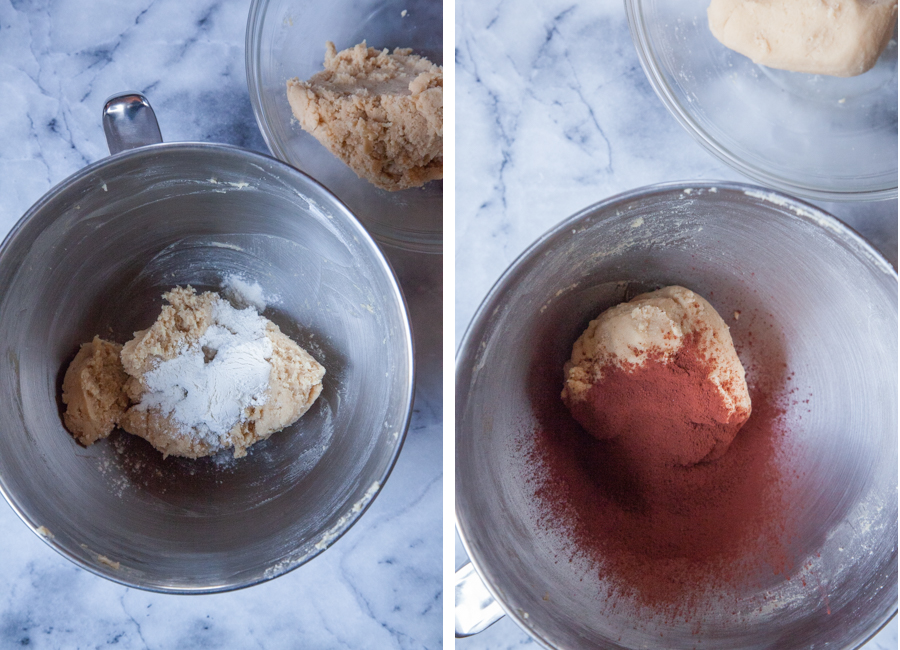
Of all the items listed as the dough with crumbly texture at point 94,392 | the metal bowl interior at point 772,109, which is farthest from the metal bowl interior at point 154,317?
the metal bowl interior at point 772,109

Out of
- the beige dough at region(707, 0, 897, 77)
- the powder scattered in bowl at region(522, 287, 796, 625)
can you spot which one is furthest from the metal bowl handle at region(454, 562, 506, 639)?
the beige dough at region(707, 0, 897, 77)

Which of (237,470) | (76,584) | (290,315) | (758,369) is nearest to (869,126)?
(758,369)

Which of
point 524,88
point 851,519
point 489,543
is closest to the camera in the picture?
point 489,543

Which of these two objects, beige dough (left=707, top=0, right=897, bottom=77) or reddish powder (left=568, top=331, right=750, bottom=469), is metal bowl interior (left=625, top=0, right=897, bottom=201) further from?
reddish powder (left=568, top=331, right=750, bottom=469)

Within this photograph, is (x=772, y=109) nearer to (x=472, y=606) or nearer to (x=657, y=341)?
(x=657, y=341)

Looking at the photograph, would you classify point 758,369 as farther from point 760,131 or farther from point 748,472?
point 760,131
